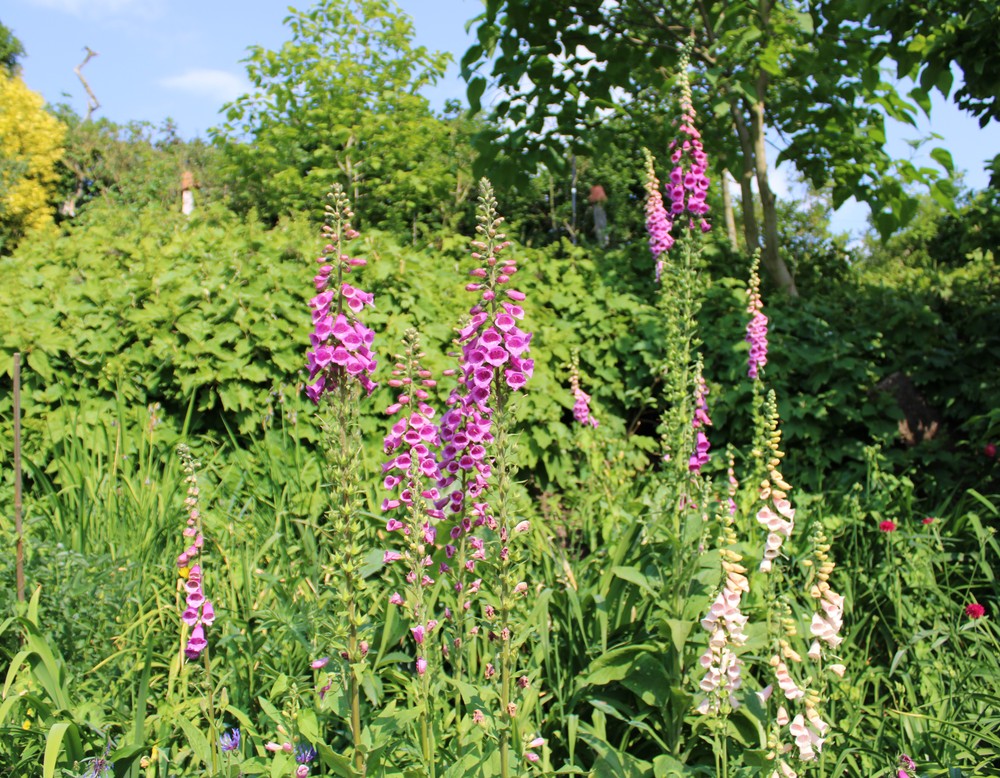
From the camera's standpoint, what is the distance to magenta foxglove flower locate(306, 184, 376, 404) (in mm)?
1978

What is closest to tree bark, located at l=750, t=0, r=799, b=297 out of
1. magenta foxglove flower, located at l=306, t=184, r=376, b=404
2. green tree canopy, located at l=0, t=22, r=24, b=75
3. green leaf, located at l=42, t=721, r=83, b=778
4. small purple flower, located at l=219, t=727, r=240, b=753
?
magenta foxglove flower, located at l=306, t=184, r=376, b=404

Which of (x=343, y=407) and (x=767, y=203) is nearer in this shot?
(x=343, y=407)

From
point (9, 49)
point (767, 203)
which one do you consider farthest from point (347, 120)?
point (9, 49)

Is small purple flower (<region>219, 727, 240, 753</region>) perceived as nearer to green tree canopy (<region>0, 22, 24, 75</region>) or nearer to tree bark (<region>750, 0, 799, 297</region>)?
tree bark (<region>750, 0, 799, 297</region>)

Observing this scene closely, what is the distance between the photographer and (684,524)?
9.06 feet

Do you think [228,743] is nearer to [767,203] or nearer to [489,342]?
[489,342]

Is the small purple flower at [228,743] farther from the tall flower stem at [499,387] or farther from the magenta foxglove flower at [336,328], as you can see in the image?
the magenta foxglove flower at [336,328]

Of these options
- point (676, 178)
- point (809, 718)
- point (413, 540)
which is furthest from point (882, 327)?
point (413, 540)

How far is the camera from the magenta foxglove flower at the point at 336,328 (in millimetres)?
1978

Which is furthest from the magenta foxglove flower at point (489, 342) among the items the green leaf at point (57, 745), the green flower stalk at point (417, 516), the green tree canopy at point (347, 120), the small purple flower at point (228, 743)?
the green tree canopy at point (347, 120)

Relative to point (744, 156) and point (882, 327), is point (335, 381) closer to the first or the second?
point (882, 327)

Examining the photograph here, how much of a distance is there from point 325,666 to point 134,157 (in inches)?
1035

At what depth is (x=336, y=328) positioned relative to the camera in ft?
6.51

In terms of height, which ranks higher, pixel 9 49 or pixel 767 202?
pixel 9 49
